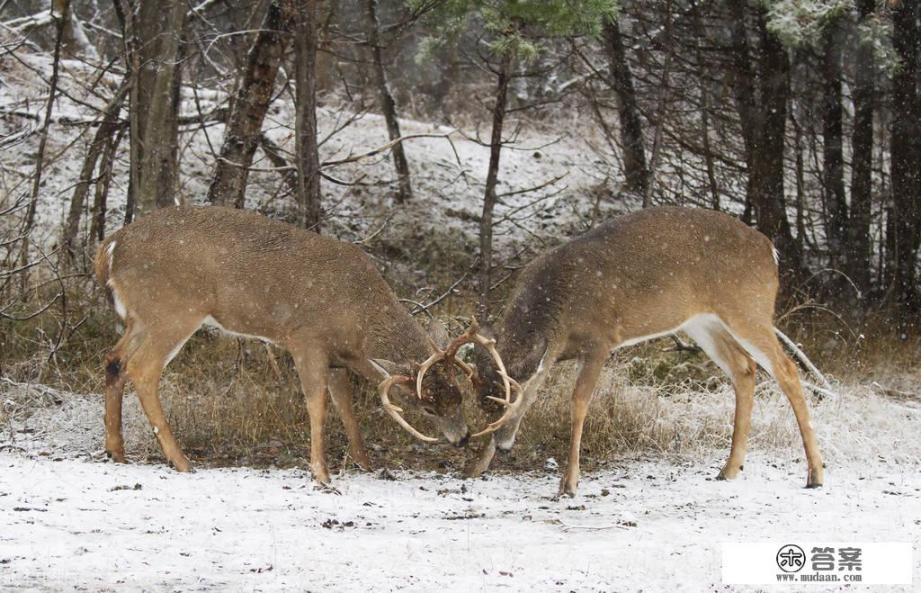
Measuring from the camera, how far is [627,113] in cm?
1634

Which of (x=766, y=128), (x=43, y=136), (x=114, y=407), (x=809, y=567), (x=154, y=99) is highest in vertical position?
(x=766, y=128)

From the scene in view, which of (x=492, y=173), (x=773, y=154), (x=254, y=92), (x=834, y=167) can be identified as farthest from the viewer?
(x=834, y=167)

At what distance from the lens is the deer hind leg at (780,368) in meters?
7.49

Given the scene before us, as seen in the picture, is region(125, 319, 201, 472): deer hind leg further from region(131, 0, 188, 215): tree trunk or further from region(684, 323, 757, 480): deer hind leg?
region(684, 323, 757, 480): deer hind leg

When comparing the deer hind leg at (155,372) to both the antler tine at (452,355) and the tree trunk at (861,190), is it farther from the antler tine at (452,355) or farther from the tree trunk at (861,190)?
the tree trunk at (861,190)

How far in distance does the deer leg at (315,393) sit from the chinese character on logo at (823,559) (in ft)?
10.5

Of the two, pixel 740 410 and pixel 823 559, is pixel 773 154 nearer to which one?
pixel 740 410

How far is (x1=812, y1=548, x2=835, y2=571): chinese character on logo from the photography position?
531 centimetres

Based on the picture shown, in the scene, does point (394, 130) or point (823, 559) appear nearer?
point (823, 559)

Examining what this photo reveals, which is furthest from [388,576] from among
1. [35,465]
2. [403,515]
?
[35,465]

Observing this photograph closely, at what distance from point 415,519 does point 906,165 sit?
9295 mm

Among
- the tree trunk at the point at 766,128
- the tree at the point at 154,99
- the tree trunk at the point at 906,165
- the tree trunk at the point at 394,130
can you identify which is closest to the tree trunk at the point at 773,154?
the tree trunk at the point at 766,128

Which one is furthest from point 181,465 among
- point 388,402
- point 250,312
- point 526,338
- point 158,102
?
point 158,102

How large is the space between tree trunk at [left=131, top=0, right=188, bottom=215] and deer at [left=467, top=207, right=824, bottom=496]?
341cm
